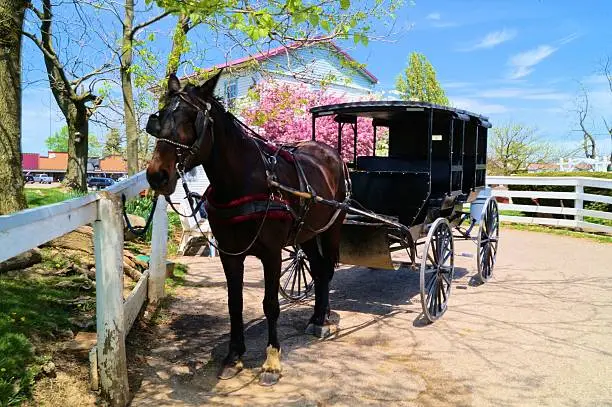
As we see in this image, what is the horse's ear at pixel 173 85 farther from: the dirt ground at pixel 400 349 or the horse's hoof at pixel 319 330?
the horse's hoof at pixel 319 330

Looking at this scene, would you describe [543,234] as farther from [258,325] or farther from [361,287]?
[258,325]

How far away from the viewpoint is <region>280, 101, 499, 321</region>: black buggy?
5.80 m

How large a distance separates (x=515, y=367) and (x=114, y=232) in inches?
139

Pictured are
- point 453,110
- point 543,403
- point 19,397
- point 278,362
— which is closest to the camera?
point 19,397

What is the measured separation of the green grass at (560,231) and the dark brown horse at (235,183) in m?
9.94

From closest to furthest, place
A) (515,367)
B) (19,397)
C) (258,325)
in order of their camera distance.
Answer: (19,397)
(515,367)
(258,325)

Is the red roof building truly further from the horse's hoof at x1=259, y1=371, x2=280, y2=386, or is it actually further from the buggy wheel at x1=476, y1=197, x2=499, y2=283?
the horse's hoof at x1=259, y1=371, x2=280, y2=386

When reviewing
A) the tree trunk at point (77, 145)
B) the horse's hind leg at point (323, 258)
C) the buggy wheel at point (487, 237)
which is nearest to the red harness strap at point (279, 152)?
the horse's hind leg at point (323, 258)

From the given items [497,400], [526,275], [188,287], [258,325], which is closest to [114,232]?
[258,325]

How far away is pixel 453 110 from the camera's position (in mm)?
6090

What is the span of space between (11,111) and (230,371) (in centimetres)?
380

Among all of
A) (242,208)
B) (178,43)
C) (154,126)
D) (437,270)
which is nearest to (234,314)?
(242,208)

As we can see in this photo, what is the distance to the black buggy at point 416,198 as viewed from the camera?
5.80 m

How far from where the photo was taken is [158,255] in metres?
5.68
